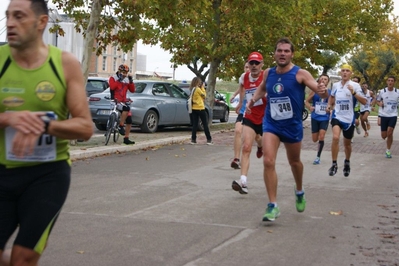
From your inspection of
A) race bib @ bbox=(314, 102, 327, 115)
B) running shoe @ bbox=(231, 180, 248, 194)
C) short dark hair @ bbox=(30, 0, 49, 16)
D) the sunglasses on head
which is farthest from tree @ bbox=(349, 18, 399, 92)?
short dark hair @ bbox=(30, 0, 49, 16)

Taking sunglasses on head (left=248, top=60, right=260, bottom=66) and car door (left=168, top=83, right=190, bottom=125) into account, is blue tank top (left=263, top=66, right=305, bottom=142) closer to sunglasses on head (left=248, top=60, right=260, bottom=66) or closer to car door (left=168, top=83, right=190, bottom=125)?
sunglasses on head (left=248, top=60, right=260, bottom=66)

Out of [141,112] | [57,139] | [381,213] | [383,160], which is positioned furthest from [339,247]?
[141,112]

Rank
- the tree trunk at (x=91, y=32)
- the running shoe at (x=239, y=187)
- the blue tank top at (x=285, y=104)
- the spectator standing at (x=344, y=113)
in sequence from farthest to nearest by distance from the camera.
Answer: the tree trunk at (x=91, y=32) < the spectator standing at (x=344, y=113) < the running shoe at (x=239, y=187) < the blue tank top at (x=285, y=104)

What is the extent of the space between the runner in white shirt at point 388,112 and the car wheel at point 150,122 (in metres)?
7.20

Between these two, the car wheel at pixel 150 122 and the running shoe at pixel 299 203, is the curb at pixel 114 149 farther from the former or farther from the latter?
the running shoe at pixel 299 203

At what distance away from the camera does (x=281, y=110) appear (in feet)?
27.9

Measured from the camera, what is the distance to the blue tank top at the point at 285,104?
27.7 feet

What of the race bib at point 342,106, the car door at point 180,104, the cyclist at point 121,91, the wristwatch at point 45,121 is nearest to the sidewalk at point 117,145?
the cyclist at point 121,91

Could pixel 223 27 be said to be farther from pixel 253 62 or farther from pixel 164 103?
pixel 253 62

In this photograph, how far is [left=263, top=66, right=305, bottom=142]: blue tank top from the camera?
8438 mm

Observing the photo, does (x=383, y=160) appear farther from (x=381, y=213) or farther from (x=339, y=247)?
(x=339, y=247)

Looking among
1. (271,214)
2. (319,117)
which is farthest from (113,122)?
(271,214)

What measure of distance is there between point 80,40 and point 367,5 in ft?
93.7

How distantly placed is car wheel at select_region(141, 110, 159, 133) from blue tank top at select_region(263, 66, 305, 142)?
14227 millimetres
